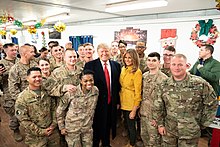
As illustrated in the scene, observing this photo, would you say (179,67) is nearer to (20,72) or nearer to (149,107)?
(149,107)

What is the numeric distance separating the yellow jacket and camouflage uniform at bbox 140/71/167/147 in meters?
0.09

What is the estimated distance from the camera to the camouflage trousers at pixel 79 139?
2152mm

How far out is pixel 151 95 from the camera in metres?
2.38

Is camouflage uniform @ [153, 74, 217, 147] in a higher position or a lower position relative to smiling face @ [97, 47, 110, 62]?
lower

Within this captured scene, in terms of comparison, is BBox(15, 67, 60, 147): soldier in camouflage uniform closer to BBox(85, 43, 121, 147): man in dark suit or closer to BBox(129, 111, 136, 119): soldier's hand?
BBox(85, 43, 121, 147): man in dark suit

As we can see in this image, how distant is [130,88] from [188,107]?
89 centimetres

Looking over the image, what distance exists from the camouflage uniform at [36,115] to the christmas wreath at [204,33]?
13.9 feet

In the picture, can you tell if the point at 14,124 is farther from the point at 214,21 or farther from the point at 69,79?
the point at 214,21

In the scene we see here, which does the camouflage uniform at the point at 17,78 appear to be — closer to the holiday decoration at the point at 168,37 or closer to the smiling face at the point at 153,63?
the smiling face at the point at 153,63

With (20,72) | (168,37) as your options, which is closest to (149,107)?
(20,72)

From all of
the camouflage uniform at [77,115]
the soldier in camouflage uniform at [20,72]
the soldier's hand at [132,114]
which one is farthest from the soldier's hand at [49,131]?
the soldier's hand at [132,114]

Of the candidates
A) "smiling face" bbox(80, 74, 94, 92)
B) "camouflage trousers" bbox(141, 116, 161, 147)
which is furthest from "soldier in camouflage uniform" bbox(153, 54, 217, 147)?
"smiling face" bbox(80, 74, 94, 92)

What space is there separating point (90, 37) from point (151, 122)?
6.25 meters

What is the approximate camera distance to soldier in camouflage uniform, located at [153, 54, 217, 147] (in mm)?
1880
